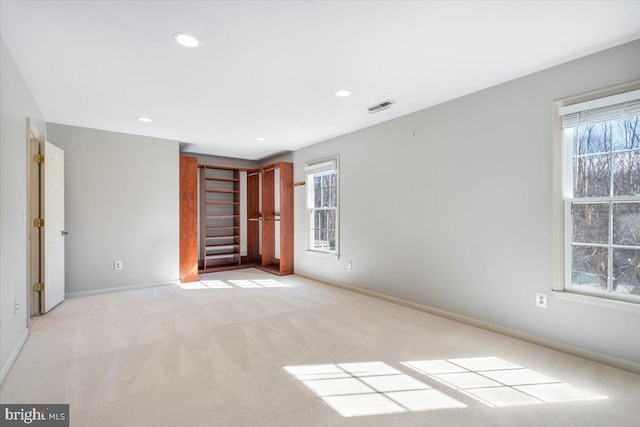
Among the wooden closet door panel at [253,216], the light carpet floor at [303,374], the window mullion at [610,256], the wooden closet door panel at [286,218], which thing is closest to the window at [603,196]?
the window mullion at [610,256]

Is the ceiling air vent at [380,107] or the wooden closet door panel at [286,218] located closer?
the ceiling air vent at [380,107]

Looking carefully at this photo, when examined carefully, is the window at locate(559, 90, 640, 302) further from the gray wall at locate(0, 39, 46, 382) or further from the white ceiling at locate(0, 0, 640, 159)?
the gray wall at locate(0, 39, 46, 382)

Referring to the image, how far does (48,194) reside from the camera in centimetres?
366

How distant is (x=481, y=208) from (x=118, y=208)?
4.96m

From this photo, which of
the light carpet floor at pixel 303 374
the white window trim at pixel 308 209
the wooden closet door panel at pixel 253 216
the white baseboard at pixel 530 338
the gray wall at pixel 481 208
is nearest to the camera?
the light carpet floor at pixel 303 374

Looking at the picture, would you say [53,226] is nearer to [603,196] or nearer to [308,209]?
[308,209]

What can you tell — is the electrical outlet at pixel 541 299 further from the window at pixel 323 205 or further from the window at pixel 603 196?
the window at pixel 323 205

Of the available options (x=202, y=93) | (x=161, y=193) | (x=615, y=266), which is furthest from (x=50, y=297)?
(x=615, y=266)

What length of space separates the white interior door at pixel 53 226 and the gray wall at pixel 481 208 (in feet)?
12.8

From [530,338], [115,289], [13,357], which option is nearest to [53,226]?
[115,289]

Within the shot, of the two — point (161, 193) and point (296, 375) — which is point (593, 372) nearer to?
point (296, 375)

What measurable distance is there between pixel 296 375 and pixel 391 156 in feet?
9.59

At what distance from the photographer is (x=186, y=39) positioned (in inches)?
87.8

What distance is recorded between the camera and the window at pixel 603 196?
7.63 ft
